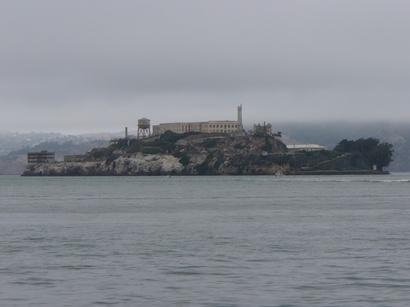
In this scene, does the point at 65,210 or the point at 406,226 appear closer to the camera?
the point at 406,226

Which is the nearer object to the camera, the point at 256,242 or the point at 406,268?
the point at 406,268

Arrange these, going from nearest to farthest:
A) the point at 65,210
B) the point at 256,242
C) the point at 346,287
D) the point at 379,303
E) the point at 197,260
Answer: the point at 379,303, the point at 346,287, the point at 197,260, the point at 256,242, the point at 65,210

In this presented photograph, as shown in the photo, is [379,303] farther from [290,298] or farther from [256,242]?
[256,242]

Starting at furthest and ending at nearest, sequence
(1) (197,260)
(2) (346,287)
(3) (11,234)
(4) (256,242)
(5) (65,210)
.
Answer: (5) (65,210), (3) (11,234), (4) (256,242), (1) (197,260), (2) (346,287)

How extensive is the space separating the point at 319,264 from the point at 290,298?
958 centimetres

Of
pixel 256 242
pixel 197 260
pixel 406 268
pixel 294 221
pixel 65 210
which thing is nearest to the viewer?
pixel 406 268

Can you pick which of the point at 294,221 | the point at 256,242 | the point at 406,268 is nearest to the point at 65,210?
the point at 294,221

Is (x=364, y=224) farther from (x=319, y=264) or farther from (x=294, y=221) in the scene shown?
(x=319, y=264)

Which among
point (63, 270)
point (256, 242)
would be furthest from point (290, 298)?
point (256, 242)

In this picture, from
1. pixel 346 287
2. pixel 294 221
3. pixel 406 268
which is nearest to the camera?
pixel 346 287

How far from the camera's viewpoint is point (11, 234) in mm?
67625

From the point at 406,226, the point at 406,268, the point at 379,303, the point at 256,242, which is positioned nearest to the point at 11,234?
the point at 256,242

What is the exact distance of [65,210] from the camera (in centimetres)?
10412

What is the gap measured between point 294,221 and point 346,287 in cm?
4050
